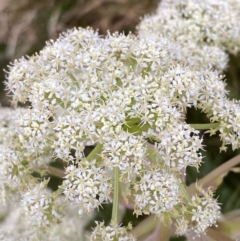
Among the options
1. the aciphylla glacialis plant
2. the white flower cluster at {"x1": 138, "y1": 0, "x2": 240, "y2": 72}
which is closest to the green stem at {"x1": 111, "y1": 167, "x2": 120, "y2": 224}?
the aciphylla glacialis plant

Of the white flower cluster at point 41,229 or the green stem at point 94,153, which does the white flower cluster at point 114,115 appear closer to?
the green stem at point 94,153

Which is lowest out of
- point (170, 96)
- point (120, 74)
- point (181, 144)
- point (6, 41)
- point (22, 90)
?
point (181, 144)

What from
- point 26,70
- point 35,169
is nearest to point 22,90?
point 26,70

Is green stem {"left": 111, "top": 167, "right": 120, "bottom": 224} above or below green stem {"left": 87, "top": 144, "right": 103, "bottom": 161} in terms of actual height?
below

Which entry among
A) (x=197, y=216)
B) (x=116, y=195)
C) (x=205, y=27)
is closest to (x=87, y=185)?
(x=116, y=195)

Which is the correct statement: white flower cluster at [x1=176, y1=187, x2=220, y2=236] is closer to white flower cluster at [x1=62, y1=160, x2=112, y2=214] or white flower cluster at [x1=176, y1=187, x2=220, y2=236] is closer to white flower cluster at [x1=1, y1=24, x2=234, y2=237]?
white flower cluster at [x1=1, y1=24, x2=234, y2=237]

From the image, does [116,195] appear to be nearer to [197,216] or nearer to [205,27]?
[197,216]

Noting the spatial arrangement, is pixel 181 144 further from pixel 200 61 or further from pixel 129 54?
pixel 200 61

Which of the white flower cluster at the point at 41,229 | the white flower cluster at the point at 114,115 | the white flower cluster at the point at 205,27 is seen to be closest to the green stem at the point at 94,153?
the white flower cluster at the point at 114,115
